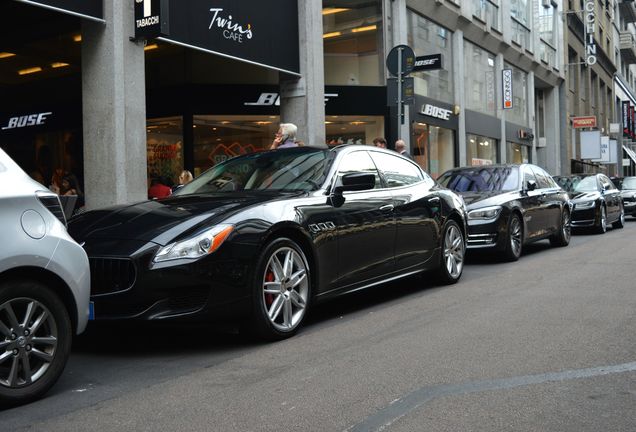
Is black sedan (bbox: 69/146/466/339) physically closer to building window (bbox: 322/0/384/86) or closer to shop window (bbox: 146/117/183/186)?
shop window (bbox: 146/117/183/186)

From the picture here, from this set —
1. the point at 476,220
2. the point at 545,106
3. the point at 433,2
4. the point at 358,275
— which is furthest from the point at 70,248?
the point at 545,106

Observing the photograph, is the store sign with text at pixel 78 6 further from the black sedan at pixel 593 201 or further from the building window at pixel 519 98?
the building window at pixel 519 98

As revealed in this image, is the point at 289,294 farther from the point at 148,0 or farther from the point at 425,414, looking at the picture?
the point at 148,0

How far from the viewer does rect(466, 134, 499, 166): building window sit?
84.6ft

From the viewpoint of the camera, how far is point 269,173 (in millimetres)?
6480

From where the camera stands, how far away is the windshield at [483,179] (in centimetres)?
1152

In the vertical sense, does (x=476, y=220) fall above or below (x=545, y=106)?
below

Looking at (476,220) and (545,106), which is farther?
(545,106)

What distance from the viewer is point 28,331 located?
388 cm

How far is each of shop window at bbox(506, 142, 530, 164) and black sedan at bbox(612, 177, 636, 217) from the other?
26.1 ft

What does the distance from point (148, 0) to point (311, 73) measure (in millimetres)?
5449

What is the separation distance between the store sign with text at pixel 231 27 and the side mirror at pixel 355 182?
6013 mm

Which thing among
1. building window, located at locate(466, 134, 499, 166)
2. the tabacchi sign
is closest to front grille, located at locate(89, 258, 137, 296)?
building window, located at locate(466, 134, 499, 166)

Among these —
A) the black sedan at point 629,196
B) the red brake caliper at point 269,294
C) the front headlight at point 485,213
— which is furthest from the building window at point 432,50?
the red brake caliper at point 269,294
